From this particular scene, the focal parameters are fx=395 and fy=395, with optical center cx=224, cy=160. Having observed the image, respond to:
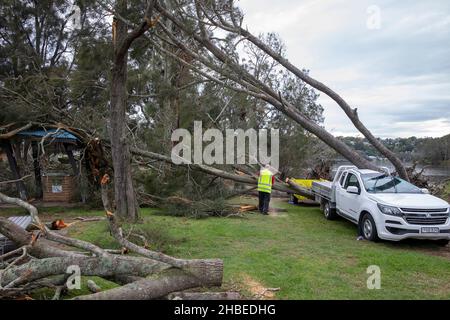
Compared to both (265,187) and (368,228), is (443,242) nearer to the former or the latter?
(368,228)

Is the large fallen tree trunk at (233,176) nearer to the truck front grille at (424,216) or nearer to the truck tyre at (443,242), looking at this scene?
the truck tyre at (443,242)

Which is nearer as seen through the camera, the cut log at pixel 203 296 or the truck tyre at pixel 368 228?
the cut log at pixel 203 296

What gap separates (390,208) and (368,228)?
0.91 meters

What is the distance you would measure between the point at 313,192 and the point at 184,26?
7273 millimetres

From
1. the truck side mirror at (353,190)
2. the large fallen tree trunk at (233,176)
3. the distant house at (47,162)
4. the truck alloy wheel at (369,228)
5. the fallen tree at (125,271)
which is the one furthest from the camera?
the distant house at (47,162)

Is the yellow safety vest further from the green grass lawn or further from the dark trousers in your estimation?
the green grass lawn

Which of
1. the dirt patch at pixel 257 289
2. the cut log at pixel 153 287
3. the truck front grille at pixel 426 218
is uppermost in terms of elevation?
the truck front grille at pixel 426 218

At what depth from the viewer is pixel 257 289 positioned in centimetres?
560

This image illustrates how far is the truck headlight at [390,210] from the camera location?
8.40 metres

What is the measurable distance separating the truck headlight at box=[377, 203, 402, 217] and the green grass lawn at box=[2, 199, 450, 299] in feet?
2.44

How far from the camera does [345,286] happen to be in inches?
228

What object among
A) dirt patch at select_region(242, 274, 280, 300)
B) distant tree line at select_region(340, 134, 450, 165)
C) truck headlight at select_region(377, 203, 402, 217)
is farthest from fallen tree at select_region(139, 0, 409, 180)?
dirt patch at select_region(242, 274, 280, 300)

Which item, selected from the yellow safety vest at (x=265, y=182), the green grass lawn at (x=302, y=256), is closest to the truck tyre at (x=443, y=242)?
the green grass lawn at (x=302, y=256)

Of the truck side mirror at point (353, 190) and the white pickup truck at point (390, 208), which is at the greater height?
the truck side mirror at point (353, 190)
